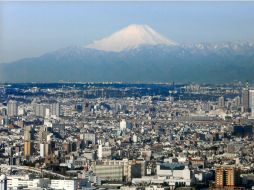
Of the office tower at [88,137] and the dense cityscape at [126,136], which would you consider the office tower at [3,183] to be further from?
the office tower at [88,137]

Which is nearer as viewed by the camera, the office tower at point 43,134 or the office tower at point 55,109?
the office tower at point 43,134

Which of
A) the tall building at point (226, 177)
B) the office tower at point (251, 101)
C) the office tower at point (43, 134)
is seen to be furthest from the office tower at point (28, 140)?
the office tower at point (251, 101)

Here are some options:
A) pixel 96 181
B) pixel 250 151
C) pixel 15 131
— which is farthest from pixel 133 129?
pixel 96 181

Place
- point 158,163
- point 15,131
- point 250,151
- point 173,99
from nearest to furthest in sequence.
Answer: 1. point 158,163
2. point 250,151
3. point 15,131
4. point 173,99

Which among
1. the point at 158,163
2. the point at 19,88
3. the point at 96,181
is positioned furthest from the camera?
the point at 19,88

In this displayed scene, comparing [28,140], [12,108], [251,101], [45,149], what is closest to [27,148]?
[45,149]

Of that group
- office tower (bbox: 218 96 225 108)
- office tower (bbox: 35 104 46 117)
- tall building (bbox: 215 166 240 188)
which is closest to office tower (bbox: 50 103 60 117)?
office tower (bbox: 35 104 46 117)

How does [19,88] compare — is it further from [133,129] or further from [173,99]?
[173,99]

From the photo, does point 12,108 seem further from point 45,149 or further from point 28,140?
point 45,149
